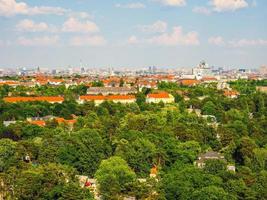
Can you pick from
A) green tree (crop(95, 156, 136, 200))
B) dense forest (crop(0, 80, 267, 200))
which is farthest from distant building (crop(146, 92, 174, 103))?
green tree (crop(95, 156, 136, 200))

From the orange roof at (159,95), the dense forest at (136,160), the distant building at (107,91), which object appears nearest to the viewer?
the dense forest at (136,160)

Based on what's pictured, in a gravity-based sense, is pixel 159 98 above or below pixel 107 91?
below

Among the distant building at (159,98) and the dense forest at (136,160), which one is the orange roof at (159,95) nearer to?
the distant building at (159,98)

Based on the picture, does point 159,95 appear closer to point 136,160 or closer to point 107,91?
point 107,91

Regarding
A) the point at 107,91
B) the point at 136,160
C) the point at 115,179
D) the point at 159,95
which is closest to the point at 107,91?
the point at 107,91

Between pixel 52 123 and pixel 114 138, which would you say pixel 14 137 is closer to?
pixel 52 123

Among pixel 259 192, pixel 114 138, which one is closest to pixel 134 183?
pixel 259 192

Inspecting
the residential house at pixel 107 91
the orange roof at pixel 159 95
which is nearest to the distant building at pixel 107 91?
the residential house at pixel 107 91

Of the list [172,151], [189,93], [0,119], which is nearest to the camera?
[172,151]
